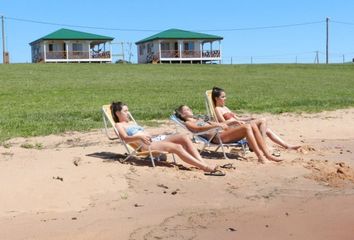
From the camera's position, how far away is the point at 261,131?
936 centimetres

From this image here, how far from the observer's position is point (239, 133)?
356 inches

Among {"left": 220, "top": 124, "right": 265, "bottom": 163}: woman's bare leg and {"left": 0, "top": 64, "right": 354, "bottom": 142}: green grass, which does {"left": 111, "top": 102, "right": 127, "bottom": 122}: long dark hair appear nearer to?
{"left": 220, "top": 124, "right": 265, "bottom": 163}: woman's bare leg

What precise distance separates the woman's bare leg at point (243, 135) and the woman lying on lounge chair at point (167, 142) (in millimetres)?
937

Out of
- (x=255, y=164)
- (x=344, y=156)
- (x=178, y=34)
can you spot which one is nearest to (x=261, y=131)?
(x=255, y=164)

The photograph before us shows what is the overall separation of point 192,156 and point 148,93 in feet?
37.5

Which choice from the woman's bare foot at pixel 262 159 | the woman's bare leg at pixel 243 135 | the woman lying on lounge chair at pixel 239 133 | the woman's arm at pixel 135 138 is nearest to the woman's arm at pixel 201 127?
the woman lying on lounge chair at pixel 239 133

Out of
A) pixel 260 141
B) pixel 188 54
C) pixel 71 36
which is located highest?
pixel 71 36

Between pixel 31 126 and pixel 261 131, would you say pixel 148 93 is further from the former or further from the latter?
pixel 261 131

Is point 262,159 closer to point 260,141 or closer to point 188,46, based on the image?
point 260,141

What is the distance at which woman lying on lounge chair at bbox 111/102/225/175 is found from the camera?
8.05 m

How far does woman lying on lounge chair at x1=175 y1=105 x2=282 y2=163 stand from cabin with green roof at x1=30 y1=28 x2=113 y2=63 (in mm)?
49198

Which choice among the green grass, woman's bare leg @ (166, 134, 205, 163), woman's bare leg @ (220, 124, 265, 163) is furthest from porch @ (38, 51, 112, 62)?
woman's bare leg @ (166, 134, 205, 163)

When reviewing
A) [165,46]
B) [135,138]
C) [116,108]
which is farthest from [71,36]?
[135,138]

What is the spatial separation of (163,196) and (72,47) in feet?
174
